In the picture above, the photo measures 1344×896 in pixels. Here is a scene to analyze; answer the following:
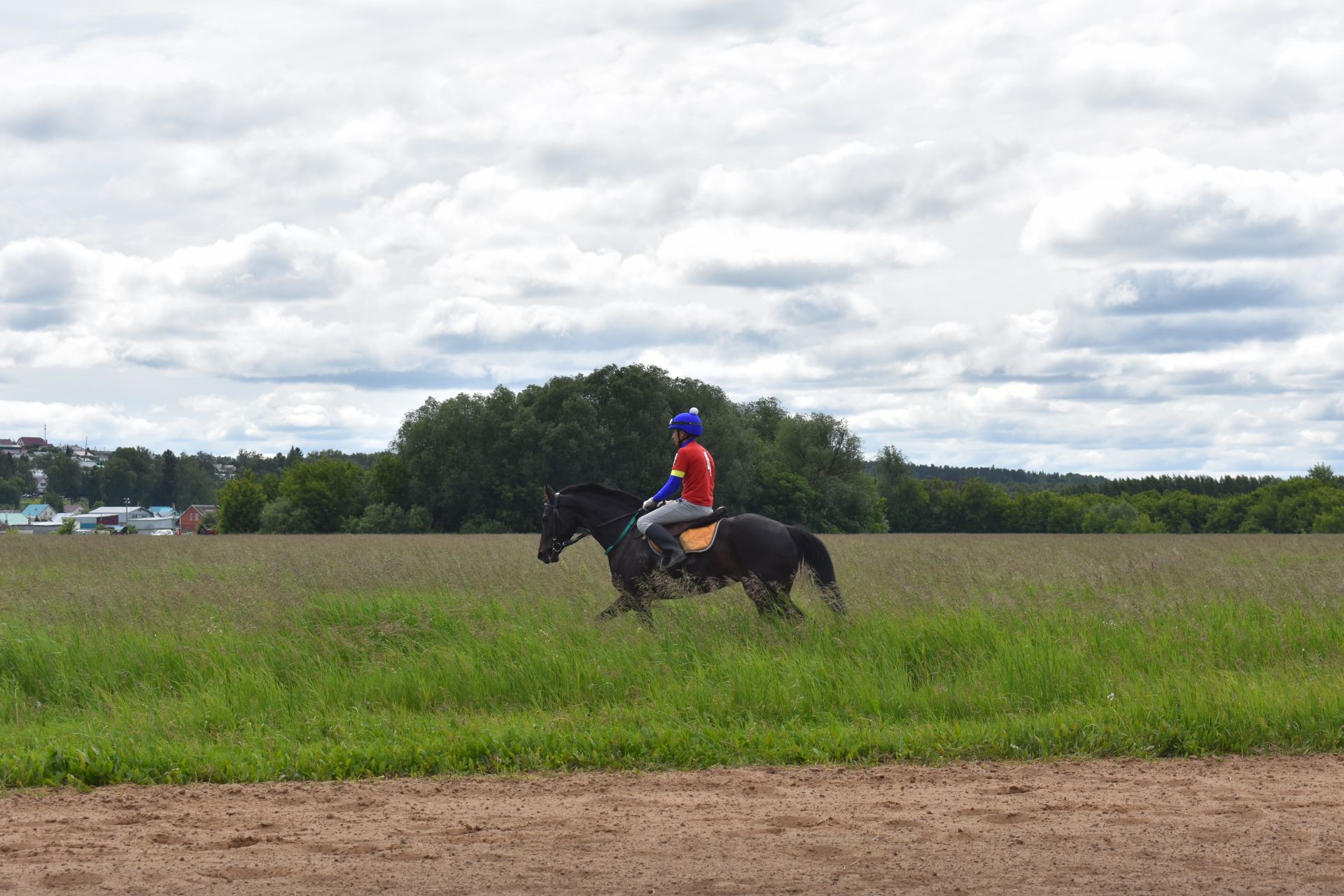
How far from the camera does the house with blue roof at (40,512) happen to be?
166875 millimetres

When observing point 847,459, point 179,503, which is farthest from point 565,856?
point 179,503

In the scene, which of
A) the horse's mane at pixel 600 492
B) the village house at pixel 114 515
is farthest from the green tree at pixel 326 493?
the village house at pixel 114 515

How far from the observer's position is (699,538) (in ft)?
38.7

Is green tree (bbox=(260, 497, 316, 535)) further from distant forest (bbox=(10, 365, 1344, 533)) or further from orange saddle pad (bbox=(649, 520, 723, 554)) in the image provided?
orange saddle pad (bbox=(649, 520, 723, 554))

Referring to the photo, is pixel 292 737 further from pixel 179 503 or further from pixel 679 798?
pixel 179 503

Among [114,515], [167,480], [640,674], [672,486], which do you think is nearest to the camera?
[640,674]

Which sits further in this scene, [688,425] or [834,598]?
[688,425]

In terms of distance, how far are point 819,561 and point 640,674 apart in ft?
9.71

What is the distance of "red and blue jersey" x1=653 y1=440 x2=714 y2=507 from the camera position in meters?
11.9

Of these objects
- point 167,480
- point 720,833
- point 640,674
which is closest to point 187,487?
point 167,480

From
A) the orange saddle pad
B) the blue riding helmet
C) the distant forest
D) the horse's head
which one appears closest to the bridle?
the horse's head

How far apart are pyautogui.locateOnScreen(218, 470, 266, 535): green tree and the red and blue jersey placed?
67.8 meters

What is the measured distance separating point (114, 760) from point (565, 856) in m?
3.44

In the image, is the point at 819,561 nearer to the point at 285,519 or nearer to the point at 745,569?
the point at 745,569
